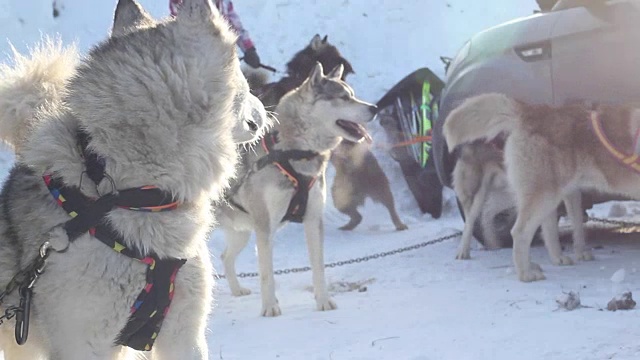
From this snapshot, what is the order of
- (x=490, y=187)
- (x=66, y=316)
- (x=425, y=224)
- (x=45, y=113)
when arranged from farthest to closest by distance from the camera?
(x=425, y=224) → (x=490, y=187) → (x=45, y=113) → (x=66, y=316)

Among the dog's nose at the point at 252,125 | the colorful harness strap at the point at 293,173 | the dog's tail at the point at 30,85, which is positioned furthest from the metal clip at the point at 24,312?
the colorful harness strap at the point at 293,173

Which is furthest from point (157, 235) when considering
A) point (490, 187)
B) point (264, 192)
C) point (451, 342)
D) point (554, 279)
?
point (490, 187)

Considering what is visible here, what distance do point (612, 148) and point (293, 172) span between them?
6.66 feet

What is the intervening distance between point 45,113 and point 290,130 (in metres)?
2.94

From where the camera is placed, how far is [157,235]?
209 centimetres

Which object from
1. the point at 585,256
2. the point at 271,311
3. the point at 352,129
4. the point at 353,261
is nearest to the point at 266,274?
the point at 271,311

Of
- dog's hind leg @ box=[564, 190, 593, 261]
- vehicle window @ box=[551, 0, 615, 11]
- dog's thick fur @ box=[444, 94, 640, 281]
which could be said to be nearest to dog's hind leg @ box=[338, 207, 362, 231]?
dog's hind leg @ box=[564, 190, 593, 261]

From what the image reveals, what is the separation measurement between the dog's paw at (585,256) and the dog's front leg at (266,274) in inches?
87.7

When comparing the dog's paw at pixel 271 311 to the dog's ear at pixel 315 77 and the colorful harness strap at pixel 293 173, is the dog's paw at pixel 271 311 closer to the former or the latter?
the colorful harness strap at pixel 293 173

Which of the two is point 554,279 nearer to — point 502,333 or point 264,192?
point 502,333

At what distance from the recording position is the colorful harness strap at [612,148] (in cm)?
492

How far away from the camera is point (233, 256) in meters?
5.68

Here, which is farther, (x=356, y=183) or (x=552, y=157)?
(x=356, y=183)

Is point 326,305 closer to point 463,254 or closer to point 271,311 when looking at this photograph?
point 271,311
